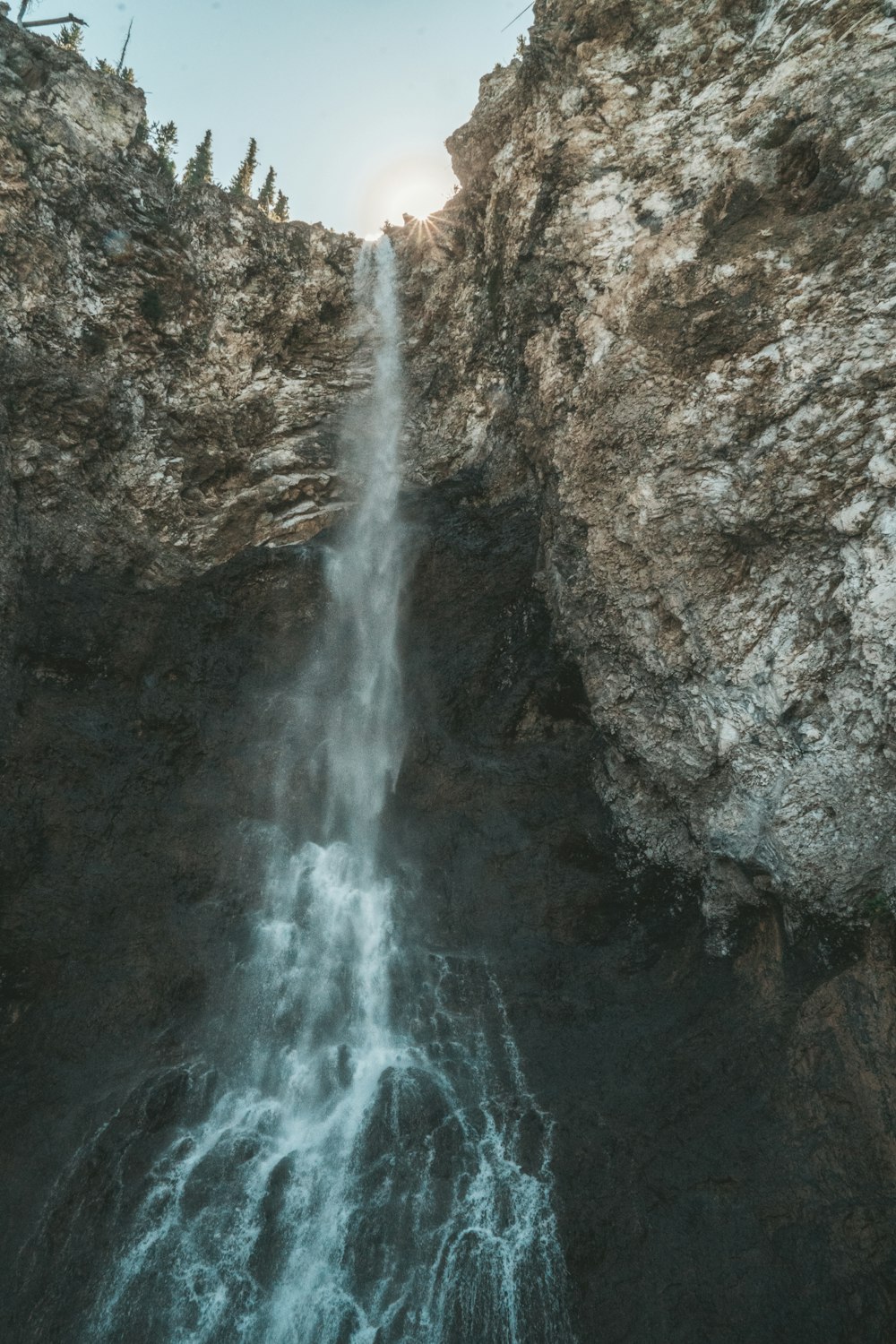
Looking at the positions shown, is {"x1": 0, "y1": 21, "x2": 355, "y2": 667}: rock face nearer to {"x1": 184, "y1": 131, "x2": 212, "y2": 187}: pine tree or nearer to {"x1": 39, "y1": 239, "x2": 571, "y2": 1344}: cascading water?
{"x1": 39, "y1": 239, "x2": 571, "y2": 1344}: cascading water

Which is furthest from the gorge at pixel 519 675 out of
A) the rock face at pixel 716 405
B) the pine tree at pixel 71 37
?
the pine tree at pixel 71 37

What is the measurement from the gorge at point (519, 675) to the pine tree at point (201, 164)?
70.2 ft

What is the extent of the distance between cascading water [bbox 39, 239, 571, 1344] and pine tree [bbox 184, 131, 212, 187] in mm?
35117

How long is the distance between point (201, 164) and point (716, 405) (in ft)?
119

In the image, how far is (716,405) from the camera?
13461 millimetres

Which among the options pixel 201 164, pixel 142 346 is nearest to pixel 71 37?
pixel 201 164

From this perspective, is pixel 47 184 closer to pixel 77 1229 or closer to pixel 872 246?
pixel 872 246

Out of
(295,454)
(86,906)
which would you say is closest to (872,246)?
(295,454)

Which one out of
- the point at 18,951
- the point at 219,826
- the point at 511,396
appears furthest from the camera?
the point at 511,396

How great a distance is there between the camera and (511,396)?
18203 mm

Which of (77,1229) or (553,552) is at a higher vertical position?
(553,552)

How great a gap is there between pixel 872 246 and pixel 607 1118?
→ 50.2 feet

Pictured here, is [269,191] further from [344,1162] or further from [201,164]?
[344,1162]

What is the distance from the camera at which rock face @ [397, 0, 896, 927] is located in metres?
11.8
